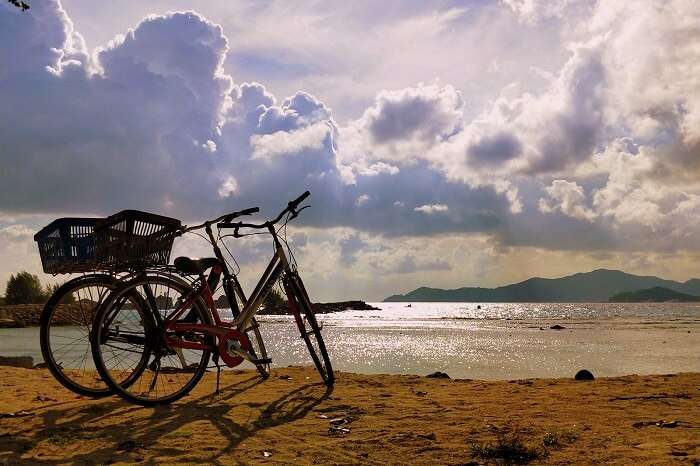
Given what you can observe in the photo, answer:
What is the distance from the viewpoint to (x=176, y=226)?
736 cm

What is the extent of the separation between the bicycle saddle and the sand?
173 centimetres

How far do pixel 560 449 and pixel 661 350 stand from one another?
30.7 m

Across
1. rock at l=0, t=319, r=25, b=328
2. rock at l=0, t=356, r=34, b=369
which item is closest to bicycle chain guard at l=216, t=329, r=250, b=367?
rock at l=0, t=356, r=34, b=369

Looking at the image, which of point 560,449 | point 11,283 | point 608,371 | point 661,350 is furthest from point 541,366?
point 11,283

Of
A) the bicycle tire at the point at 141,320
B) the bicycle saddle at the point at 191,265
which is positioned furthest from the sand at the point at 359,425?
the bicycle saddle at the point at 191,265

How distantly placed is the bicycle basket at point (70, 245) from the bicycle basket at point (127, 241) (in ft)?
0.41

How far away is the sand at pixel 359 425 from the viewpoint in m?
5.41

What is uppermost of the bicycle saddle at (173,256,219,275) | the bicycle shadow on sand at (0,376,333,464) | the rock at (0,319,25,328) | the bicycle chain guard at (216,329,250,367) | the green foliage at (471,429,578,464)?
the bicycle saddle at (173,256,219,275)

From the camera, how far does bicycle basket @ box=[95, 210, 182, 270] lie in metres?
6.86

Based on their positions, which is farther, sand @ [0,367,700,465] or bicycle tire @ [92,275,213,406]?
bicycle tire @ [92,275,213,406]

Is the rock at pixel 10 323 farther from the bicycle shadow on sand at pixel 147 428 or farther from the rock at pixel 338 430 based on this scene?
the rock at pixel 338 430

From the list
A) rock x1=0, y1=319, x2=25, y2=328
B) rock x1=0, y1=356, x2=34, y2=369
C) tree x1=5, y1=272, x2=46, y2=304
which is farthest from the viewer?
tree x1=5, y1=272, x2=46, y2=304

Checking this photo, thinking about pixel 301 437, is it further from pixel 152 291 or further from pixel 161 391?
pixel 161 391

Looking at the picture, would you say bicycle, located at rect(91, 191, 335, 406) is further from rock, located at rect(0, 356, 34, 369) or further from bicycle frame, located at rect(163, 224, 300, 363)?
rock, located at rect(0, 356, 34, 369)
